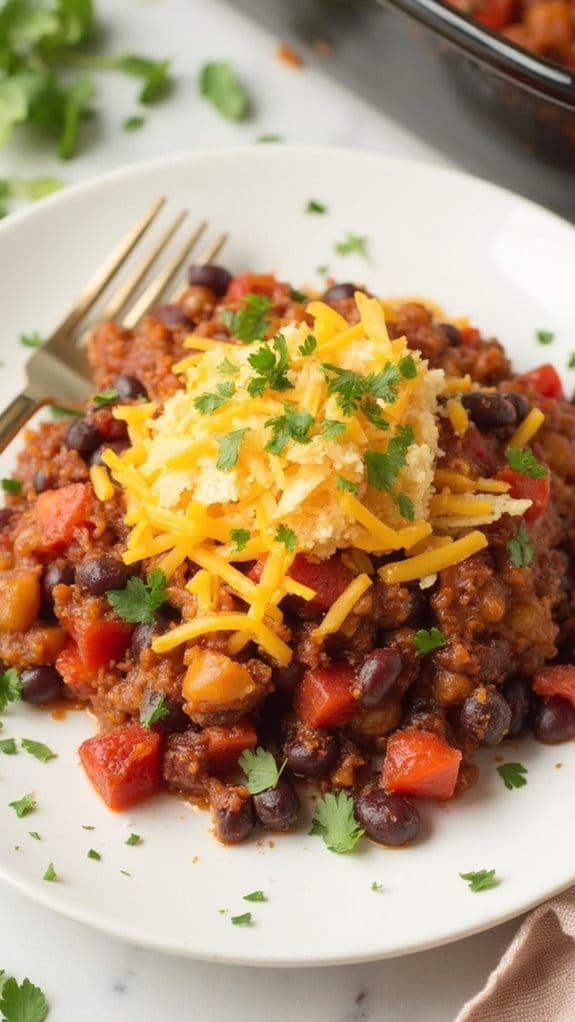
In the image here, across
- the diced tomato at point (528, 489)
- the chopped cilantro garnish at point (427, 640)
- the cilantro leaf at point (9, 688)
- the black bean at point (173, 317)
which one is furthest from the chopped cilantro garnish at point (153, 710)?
the black bean at point (173, 317)

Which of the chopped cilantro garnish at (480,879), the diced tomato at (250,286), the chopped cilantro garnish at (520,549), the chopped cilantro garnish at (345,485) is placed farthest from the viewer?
the diced tomato at (250,286)

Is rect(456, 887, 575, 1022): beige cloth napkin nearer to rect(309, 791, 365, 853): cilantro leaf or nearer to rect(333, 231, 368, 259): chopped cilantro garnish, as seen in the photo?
rect(309, 791, 365, 853): cilantro leaf

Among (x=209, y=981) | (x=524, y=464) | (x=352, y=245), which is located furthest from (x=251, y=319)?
(x=209, y=981)

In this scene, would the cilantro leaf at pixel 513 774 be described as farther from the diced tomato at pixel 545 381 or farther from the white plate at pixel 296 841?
the diced tomato at pixel 545 381

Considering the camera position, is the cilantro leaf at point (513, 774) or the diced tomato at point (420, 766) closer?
the diced tomato at point (420, 766)

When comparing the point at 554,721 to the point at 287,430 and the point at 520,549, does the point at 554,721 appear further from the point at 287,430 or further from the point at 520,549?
the point at 287,430

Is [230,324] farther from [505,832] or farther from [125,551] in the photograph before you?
[505,832]
